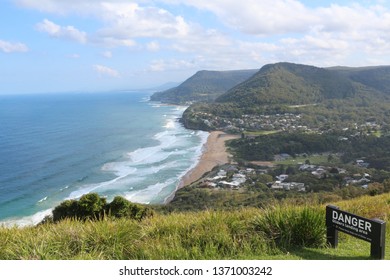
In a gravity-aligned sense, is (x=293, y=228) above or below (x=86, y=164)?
above

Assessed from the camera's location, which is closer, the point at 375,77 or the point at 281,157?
the point at 281,157

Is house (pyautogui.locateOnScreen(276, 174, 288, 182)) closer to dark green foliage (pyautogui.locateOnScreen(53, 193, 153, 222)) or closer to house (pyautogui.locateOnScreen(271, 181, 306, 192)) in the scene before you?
house (pyautogui.locateOnScreen(271, 181, 306, 192))

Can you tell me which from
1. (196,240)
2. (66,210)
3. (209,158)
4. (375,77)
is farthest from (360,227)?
(375,77)

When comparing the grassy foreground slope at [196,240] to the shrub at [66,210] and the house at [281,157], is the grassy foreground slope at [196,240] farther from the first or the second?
the house at [281,157]

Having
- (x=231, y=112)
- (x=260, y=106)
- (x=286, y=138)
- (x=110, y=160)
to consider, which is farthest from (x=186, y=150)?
(x=260, y=106)

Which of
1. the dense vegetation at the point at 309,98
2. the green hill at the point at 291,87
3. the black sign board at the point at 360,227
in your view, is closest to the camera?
the black sign board at the point at 360,227

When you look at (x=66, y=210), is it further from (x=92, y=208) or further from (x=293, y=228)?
(x=293, y=228)

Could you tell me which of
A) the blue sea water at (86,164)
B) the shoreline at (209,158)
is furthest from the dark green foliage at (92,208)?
the shoreline at (209,158)
